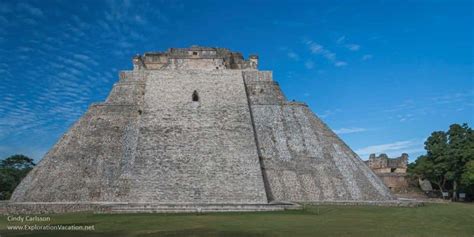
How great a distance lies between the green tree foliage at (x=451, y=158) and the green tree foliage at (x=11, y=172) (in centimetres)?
2656

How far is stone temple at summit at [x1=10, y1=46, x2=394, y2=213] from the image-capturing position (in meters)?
16.1

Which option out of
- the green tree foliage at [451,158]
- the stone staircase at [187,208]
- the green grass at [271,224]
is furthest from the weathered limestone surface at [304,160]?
the green tree foliage at [451,158]

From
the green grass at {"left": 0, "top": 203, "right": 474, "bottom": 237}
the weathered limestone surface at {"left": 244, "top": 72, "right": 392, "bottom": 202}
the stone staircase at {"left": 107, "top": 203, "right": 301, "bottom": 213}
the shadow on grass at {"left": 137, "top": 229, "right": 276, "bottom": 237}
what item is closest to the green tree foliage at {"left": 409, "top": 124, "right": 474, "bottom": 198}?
the weathered limestone surface at {"left": 244, "top": 72, "right": 392, "bottom": 202}

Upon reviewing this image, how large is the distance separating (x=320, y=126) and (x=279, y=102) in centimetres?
248

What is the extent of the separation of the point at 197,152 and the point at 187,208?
3924 millimetres

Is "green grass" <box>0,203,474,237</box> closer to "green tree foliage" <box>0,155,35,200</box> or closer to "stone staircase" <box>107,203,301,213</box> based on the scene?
"stone staircase" <box>107,203,301,213</box>

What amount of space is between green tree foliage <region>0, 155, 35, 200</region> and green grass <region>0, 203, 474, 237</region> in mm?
16275

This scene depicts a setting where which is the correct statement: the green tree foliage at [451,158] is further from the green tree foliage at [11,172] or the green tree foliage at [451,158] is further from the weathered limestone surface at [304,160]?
the green tree foliage at [11,172]

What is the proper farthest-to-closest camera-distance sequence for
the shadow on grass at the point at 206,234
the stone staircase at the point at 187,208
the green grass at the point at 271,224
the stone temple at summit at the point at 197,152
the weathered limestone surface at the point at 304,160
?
the weathered limestone surface at the point at 304,160 < the stone temple at summit at the point at 197,152 < the stone staircase at the point at 187,208 < the green grass at the point at 271,224 < the shadow on grass at the point at 206,234

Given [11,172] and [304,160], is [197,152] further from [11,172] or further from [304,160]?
[11,172]

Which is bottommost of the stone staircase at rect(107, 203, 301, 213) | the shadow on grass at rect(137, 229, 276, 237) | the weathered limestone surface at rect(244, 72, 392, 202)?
the shadow on grass at rect(137, 229, 276, 237)

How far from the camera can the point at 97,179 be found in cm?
1695

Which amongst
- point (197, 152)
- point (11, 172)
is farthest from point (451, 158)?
point (11, 172)

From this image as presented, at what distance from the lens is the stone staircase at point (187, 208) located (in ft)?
45.0
